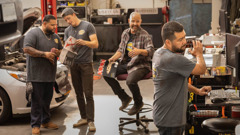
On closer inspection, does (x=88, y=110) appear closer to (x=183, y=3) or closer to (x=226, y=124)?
(x=226, y=124)

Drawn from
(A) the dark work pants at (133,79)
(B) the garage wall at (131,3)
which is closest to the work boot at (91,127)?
(A) the dark work pants at (133,79)

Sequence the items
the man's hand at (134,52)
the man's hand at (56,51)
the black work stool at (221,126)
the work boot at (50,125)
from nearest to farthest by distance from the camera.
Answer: the black work stool at (221,126), the man's hand at (134,52), the man's hand at (56,51), the work boot at (50,125)

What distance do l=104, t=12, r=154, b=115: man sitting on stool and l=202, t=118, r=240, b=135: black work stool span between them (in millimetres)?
1666

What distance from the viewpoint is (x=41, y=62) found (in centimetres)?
572

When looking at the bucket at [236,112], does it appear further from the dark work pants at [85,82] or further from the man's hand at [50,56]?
the man's hand at [50,56]

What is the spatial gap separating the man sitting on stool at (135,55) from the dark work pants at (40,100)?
909 mm

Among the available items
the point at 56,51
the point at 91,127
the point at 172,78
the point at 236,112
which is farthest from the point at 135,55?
the point at 172,78

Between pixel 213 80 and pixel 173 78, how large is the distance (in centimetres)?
160

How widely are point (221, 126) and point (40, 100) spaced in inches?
111

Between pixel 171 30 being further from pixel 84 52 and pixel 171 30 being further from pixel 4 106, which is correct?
pixel 4 106

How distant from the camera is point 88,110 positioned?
6.02 metres

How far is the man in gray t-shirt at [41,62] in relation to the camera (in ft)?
18.5

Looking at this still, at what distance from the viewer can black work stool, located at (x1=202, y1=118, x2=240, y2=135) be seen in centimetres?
403

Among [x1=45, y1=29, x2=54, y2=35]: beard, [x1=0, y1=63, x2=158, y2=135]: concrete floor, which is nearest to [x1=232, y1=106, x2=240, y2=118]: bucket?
[x1=0, y1=63, x2=158, y2=135]: concrete floor
